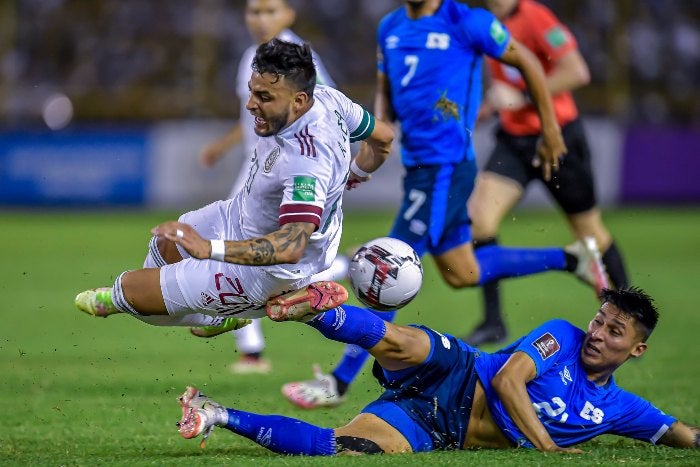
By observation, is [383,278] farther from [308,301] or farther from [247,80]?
[247,80]

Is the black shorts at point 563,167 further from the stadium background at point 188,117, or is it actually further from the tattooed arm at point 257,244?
the stadium background at point 188,117

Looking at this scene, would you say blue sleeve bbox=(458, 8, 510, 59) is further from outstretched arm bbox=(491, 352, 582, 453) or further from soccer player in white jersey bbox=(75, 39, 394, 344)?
outstretched arm bbox=(491, 352, 582, 453)

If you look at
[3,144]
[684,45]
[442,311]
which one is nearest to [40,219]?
[3,144]

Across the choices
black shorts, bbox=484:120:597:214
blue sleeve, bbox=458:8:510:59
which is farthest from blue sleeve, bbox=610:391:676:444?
black shorts, bbox=484:120:597:214

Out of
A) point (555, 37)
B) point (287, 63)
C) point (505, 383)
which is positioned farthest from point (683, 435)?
point (555, 37)

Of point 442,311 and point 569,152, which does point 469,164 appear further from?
point 442,311

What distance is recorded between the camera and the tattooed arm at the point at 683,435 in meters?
6.07

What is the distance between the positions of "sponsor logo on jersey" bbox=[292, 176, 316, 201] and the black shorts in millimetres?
3870

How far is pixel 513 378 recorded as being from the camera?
5922mm

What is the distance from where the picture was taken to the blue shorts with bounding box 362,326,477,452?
6113mm

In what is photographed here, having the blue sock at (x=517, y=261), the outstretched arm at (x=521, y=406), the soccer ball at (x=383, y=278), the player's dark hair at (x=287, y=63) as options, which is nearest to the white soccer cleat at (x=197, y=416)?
the soccer ball at (x=383, y=278)

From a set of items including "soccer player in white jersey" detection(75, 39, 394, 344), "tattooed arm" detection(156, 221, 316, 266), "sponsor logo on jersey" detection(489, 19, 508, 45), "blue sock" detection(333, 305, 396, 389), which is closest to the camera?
"tattooed arm" detection(156, 221, 316, 266)

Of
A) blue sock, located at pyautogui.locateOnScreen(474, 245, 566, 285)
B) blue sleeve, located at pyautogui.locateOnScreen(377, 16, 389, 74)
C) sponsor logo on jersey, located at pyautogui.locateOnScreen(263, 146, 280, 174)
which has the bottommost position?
blue sock, located at pyautogui.locateOnScreen(474, 245, 566, 285)

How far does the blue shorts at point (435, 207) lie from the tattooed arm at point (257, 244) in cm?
241
